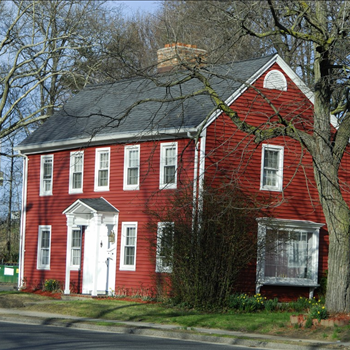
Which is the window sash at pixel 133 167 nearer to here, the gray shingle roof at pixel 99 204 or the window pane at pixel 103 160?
the gray shingle roof at pixel 99 204

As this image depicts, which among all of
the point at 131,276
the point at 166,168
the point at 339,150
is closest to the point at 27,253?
the point at 131,276

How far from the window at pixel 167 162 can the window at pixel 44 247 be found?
667 cm

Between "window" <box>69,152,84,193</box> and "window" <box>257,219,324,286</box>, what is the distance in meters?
8.05

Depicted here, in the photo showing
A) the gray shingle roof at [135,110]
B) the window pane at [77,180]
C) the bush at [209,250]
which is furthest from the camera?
the window pane at [77,180]

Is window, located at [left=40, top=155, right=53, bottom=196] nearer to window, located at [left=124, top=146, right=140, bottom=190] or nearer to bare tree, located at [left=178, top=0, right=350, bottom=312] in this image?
window, located at [left=124, top=146, right=140, bottom=190]

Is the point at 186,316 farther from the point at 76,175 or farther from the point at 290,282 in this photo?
the point at 76,175

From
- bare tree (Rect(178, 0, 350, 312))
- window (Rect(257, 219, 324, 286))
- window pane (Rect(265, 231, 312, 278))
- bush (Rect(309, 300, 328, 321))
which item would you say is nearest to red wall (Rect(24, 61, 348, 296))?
window (Rect(257, 219, 324, 286))

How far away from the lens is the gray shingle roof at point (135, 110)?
26.1 metres

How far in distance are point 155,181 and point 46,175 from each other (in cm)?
663

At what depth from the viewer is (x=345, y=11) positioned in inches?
719

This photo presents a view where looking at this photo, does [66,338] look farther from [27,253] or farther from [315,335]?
[27,253]

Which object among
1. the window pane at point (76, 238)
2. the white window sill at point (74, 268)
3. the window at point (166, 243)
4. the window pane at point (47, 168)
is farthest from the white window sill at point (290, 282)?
the window pane at point (47, 168)

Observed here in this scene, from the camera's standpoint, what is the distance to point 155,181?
26.8 metres

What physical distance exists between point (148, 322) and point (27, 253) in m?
13.1
